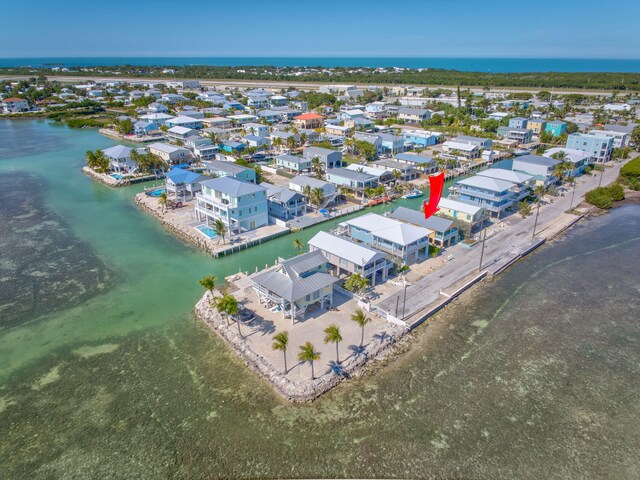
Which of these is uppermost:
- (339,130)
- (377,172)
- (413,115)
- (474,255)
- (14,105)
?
(14,105)

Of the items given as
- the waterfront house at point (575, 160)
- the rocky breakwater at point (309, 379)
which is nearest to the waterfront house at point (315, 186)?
the rocky breakwater at point (309, 379)

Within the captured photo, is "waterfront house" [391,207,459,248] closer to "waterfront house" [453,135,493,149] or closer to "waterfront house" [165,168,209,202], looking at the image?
"waterfront house" [165,168,209,202]

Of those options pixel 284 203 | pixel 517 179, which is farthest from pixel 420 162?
pixel 284 203

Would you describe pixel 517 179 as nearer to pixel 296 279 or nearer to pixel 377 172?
pixel 377 172

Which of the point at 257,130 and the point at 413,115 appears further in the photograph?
the point at 413,115

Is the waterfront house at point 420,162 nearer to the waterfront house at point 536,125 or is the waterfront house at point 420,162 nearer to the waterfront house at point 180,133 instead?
the waterfront house at point 180,133

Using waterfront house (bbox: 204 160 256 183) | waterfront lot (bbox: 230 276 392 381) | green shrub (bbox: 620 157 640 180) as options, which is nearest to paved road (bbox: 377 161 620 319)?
waterfront lot (bbox: 230 276 392 381)

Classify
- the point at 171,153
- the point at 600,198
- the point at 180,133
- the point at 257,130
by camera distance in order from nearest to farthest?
the point at 600,198 → the point at 171,153 → the point at 180,133 → the point at 257,130
